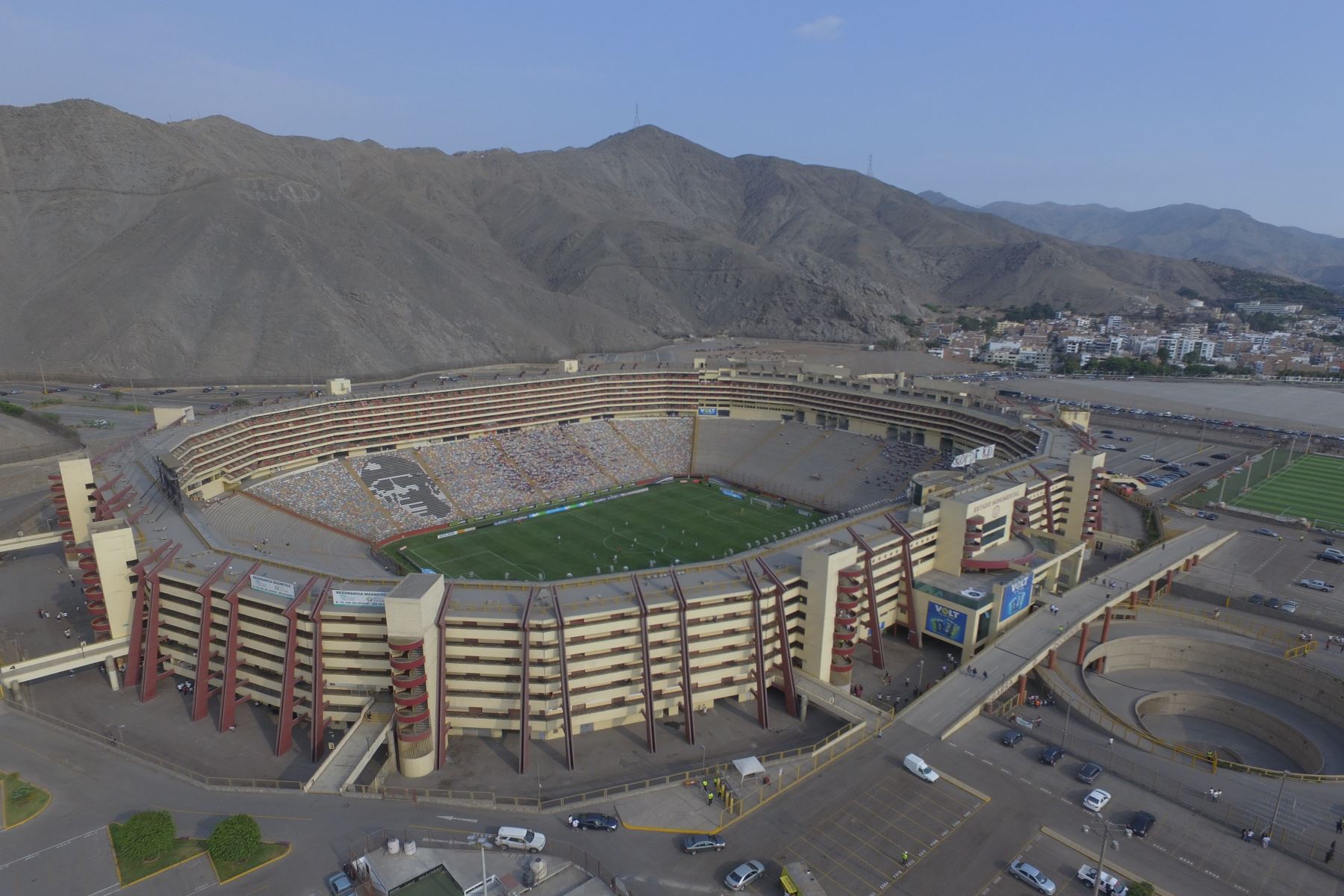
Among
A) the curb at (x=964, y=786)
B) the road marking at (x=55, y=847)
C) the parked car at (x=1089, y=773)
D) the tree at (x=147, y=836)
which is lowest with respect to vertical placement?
the road marking at (x=55, y=847)

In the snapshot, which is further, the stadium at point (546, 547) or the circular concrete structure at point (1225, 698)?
the circular concrete structure at point (1225, 698)

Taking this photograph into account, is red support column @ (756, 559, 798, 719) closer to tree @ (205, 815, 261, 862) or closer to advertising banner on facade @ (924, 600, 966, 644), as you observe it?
advertising banner on facade @ (924, 600, 966, 644)

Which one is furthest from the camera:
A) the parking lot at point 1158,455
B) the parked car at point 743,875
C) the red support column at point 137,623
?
the parking lot at point 1158,455

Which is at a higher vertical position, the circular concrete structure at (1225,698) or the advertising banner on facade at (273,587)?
the advertising banner on facade at (273,587)

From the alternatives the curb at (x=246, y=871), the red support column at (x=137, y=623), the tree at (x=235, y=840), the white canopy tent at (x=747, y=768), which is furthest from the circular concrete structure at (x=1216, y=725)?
the red support column at (x=137, y=623)

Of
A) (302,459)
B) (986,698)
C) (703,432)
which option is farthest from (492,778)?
(703,432)

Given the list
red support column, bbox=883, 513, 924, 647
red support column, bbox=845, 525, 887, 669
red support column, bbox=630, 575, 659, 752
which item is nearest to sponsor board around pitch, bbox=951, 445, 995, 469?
red support column, bbox=883, 513, 924, 647

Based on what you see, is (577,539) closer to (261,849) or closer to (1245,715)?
(261,849)

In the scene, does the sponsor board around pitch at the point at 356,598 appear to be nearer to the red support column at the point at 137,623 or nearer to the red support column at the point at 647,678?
the red support column at the point at 137,623
